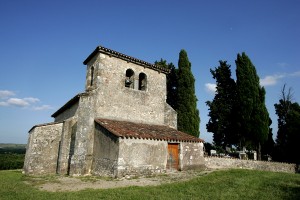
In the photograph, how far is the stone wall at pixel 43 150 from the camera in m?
13.5

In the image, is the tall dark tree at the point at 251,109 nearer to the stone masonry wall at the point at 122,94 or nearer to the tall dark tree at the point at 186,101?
the tall dark tree at the point at 186,101

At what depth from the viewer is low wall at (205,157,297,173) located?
18.2m

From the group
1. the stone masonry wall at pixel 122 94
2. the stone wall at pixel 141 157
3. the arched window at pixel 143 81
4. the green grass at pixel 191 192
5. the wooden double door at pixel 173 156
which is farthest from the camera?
the arched window at pixel 143 81

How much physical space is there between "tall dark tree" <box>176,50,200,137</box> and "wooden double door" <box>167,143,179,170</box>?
9646 mm

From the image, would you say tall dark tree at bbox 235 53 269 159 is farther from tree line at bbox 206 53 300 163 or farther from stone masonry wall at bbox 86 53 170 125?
stone masonry wall at bbox 86 53 170 125

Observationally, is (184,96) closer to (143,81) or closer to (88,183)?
(143,81)

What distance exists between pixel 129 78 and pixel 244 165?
12.5m

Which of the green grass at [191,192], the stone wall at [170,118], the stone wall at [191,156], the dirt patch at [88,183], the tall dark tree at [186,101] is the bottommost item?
the dirt patch at [88,183]

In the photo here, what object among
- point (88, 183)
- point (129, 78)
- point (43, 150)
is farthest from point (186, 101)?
point (88, 183)

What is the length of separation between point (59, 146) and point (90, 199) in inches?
339

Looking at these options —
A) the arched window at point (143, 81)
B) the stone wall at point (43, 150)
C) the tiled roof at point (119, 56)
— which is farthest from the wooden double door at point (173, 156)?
the stone wall at point (43, 150)

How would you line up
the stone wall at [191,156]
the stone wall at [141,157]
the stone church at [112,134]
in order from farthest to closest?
the stone wall at [191,156]
the stone church at [112,134]
the stone wall at [141,157]

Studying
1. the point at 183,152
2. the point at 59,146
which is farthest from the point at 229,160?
the point at 59,146

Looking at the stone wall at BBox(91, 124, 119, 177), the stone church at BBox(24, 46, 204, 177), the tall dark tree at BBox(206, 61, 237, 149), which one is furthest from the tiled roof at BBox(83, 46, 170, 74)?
the tall dark tree at BBox(206, 61, 237, 149)
